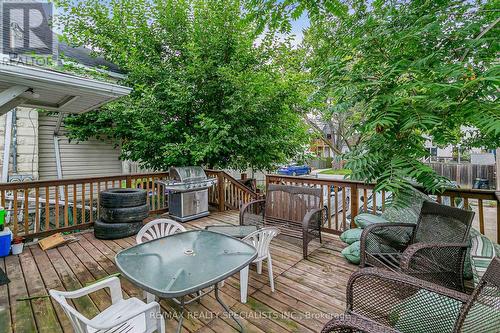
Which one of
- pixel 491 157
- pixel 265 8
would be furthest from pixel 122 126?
pixel 491 157

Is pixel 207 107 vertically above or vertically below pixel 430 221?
above

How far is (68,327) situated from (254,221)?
2.59 m

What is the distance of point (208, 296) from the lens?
2.52 m

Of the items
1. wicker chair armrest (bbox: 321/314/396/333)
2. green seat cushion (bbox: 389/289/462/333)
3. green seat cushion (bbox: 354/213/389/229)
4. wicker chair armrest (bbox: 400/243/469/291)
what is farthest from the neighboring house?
wicker chair armrest (bbox: 400/243/469/291)

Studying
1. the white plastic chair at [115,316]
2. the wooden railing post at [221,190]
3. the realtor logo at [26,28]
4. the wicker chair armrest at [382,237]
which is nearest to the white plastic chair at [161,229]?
the white plastic chair at [115,316]

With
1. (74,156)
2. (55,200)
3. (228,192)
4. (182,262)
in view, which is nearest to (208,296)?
(182,262)

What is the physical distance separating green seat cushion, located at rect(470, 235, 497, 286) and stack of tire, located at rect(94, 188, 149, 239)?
439 cm

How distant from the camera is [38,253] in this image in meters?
3.52

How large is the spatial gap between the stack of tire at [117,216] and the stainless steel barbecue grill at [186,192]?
2.68 ft

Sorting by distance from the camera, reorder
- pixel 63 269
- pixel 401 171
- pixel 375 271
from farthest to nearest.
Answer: pixel 63 269, pixel 401 171, pixel 375 271

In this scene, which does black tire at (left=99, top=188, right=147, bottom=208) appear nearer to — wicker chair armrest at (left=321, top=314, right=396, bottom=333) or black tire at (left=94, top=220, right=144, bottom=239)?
black tire at (left=94, top=220, right=144, bottom=239)

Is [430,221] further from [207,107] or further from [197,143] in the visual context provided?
[207,107]

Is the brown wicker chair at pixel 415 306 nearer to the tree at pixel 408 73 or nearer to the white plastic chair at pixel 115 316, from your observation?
the tree at pixel 408 73

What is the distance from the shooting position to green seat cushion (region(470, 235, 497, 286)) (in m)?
1.84
